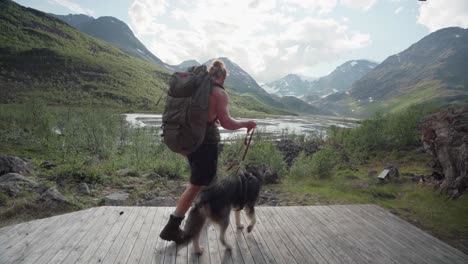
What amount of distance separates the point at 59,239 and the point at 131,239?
3.16ft

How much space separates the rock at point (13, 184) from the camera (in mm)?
5920

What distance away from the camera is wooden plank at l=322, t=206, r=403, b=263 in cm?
393

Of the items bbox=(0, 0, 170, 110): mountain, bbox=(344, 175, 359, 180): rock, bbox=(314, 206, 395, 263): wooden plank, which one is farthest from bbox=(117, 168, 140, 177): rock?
bbox=(0, 0, 170, 110): mountain

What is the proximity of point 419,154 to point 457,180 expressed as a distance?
9500 mm

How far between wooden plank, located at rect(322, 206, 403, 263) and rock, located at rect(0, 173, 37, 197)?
632 cm

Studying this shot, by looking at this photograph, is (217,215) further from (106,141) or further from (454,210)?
(106,141)

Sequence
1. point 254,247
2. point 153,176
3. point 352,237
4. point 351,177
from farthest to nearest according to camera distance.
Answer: point 351,177 → point 153,176 → point 352,237 → point 254,247

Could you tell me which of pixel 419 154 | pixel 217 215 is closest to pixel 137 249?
pixel 217 215

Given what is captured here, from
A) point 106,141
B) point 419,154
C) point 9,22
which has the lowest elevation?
point 106,141

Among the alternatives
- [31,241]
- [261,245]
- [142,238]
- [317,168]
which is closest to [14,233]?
[31,241]

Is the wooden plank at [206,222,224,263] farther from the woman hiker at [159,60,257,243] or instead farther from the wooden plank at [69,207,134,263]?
the wooden plank at [69,207,134,263]

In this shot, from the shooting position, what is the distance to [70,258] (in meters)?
3.48

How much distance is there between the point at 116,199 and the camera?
22.0 ft

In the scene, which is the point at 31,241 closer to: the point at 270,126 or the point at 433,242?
the point at 433,242
